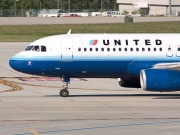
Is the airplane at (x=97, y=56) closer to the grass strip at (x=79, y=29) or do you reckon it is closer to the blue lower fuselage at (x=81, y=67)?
the blue lower fuselage at (x=81, y=67)

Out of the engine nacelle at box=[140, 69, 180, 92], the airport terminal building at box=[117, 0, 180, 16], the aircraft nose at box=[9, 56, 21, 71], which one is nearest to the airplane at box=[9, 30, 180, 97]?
the aircraft nose at box=[9, 56, 21, 71]

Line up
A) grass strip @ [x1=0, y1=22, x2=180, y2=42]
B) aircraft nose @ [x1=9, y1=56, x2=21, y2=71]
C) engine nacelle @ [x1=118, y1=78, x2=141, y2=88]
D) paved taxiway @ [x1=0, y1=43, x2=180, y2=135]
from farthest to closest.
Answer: grass strip @ [x1=0, y1=22, x2=180, y2=42], engine nacelle @ [x1=118, y1=78, x2=141, y2=88], aircraft nose @ [x1=9, y1=56, x2=21, y2=71], paved taxiway @ [x1=0, y1=43, x2=180, y2=135]

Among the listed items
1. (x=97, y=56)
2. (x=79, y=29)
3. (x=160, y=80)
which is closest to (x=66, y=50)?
(x=97, y=56)

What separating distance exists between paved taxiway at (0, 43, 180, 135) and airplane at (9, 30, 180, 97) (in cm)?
136

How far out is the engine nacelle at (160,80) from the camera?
113 feet

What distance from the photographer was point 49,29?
99.0 m

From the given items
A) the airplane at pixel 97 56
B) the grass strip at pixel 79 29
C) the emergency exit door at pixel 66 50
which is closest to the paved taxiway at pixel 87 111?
the airplane at pixel 97 56

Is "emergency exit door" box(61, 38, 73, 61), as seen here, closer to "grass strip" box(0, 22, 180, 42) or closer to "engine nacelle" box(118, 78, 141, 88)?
"engine nacelle" box(118, 78, 141, 88)

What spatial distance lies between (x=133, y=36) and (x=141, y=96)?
125 inches

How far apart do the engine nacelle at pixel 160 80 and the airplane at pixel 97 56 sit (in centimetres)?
94

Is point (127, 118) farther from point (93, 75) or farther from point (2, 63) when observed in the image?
point (2, 63)

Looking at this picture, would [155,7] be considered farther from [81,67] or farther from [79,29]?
Result: [81,67]

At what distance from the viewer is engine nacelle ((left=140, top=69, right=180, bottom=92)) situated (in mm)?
34406

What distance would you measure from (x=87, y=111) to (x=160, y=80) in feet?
17.2
